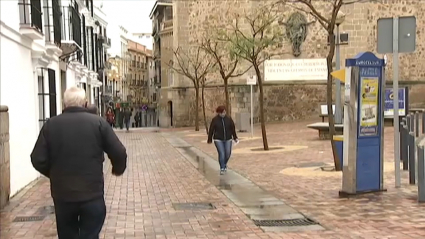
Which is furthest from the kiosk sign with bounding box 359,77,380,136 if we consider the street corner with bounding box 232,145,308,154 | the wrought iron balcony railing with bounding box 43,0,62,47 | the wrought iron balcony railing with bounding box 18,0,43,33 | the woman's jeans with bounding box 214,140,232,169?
the wrought iron balcony railing with bounding box 43,0,62,47

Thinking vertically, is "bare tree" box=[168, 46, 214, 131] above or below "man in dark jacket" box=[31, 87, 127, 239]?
above

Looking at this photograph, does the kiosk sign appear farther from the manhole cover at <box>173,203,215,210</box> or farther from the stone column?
the stone column

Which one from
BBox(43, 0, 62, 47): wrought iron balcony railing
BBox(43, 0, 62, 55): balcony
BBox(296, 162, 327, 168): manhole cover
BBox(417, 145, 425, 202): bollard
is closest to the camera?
BBox(417, 145, 425, 202): bollard

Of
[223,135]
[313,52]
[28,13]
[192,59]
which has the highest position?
[313,52]

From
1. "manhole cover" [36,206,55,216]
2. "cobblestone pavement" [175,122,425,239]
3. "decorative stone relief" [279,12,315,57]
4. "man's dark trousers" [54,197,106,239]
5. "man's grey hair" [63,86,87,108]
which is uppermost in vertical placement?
"decorative stone relief" [279,12,315,57]

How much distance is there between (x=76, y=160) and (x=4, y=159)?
5142 mm

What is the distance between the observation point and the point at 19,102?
34.1 ft

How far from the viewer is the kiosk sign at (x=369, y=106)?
841 cm

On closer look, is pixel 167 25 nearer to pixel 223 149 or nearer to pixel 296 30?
pixel 296 30

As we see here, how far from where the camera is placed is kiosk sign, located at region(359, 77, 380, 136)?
841 centimetres

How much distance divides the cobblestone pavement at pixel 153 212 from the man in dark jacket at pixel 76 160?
7.94 feet

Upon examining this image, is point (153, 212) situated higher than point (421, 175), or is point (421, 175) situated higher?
point (421, 175)

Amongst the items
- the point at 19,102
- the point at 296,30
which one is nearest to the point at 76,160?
the point at 19,102

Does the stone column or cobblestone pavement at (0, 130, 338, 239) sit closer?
cobblestone pavement at (0, 130, 338, 239)
